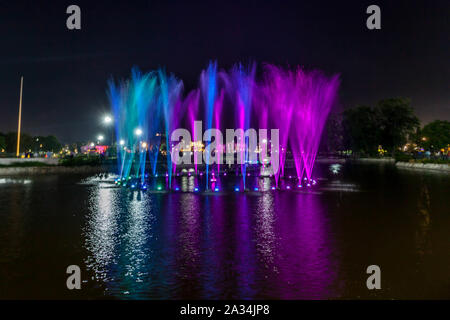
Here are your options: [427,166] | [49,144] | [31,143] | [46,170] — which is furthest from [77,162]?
[49,144]

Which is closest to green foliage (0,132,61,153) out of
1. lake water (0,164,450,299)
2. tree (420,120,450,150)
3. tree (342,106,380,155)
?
tree (342,106,380,155)

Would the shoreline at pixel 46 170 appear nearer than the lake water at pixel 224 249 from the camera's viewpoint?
No

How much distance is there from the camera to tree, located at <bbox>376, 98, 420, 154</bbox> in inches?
4461

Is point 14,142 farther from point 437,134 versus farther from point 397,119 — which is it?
point 437,134

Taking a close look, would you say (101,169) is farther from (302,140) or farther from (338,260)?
(338,260)

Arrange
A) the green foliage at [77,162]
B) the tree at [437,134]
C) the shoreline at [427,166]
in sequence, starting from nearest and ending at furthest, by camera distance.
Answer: the green foliage at [77,162], the shoreline at [427,166], the tree at [437,134]

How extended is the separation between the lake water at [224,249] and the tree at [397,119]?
97.2 metres

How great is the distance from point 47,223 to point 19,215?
2.98 meters

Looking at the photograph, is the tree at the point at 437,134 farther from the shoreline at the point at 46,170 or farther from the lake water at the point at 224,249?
the lake water at the point at 224,249

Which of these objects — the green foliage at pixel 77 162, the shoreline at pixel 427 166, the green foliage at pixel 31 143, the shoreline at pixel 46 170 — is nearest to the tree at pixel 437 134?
the shoreline at pixel 427 166

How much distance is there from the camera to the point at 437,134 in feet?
429

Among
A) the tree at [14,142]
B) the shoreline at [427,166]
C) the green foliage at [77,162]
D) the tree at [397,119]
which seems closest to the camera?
the green foliage at [77,162]

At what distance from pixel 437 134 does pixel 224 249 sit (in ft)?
448

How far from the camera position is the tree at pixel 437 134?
425 feet
